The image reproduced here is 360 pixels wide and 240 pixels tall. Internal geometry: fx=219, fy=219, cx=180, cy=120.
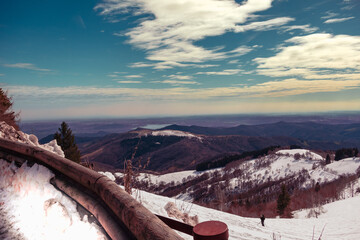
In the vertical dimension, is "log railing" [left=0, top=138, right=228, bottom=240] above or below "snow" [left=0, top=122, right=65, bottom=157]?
below

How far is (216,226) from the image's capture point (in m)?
1.90

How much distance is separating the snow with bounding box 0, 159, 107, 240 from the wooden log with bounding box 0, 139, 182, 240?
0.91 feet

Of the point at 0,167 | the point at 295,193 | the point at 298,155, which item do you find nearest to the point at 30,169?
the point at 0,167

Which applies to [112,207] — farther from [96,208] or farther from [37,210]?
[37,210]

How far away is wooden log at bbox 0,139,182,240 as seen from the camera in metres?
1.73

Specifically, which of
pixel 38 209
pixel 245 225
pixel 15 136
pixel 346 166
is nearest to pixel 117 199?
pixel 38 209

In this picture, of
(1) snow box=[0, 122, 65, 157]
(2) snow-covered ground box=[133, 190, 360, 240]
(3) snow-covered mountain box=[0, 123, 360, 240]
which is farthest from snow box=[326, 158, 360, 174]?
(1) snow box=[0, 122, 65, 157]

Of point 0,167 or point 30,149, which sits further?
point 0,167

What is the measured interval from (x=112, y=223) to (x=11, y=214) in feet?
7.45

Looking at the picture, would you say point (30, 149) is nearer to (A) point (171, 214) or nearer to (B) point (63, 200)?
(B) point (63, 200)

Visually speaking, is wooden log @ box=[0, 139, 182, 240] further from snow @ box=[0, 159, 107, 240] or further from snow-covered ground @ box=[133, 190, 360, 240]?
snow-covered ground @ box=[133, 190, 360, 240]

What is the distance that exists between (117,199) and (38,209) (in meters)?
1.94

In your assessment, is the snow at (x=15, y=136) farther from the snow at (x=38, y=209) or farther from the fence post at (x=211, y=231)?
the fence post at (x=211, y=231)

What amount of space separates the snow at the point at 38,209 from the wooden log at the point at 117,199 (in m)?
0.28
